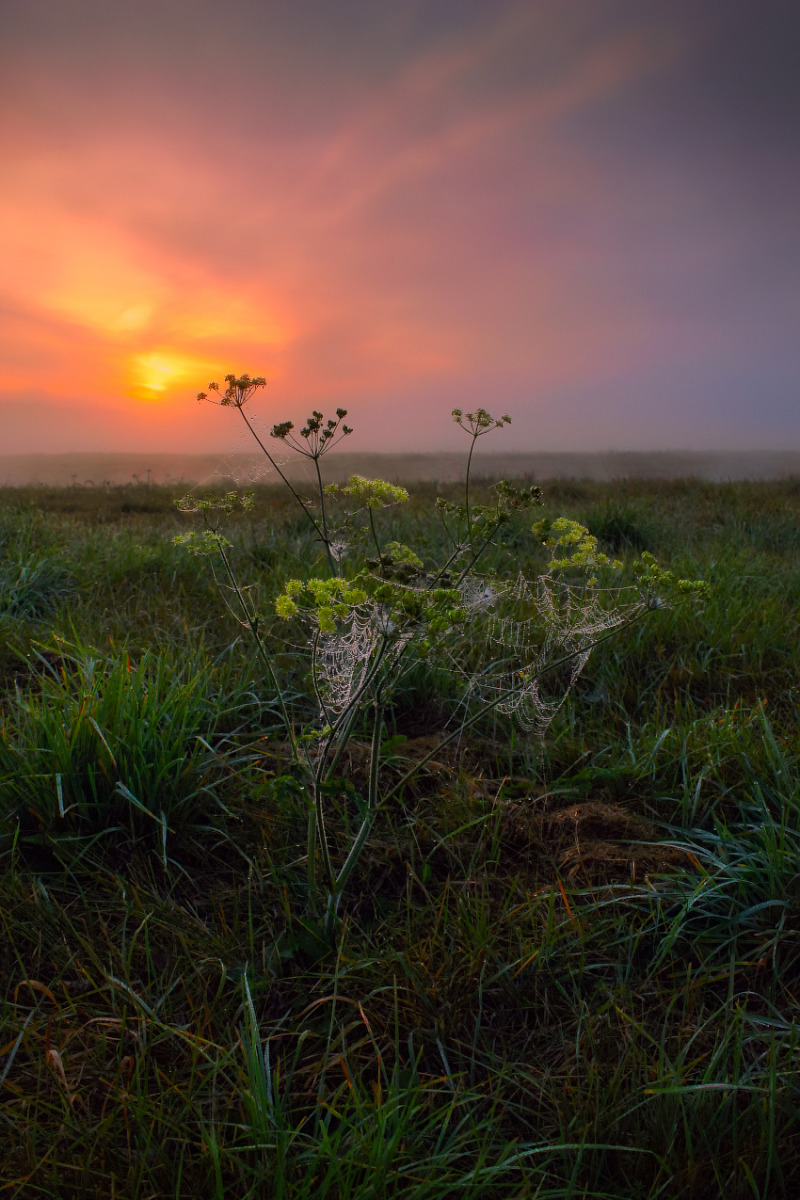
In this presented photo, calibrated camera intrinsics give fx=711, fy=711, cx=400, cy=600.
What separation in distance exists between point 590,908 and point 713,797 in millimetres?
797

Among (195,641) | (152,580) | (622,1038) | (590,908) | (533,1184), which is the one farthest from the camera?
(152,580)

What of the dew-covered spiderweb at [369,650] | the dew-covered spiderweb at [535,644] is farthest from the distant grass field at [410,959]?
the dew-covered spiderweb at [369,650]

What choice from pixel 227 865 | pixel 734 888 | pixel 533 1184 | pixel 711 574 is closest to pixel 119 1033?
pixel 227 865

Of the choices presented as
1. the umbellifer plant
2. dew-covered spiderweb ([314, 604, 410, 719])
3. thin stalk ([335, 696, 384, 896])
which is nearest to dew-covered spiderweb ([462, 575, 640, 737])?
the umbellifer plant

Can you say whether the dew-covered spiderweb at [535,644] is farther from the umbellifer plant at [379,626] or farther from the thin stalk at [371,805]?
the thin stalk at [371,805]

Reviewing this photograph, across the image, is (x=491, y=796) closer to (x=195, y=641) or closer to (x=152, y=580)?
(x=195, y=641)

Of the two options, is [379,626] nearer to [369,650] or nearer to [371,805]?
[369,650]

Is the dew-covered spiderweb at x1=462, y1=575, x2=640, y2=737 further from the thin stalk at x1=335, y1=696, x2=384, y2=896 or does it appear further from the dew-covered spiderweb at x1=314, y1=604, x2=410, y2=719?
the thin stalk at x1=335, y1=696, x2=384, y2=896

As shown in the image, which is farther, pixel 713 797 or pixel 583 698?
pixel 583 698

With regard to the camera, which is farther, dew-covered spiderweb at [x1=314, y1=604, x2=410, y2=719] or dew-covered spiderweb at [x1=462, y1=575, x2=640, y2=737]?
dew-covered spiderweb at [x1=462, y1=575, x2=640, y2=737]

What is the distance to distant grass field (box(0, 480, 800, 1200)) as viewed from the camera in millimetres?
1433

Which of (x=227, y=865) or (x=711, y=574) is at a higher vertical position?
(x=711, y=574)

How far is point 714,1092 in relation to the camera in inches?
60.0

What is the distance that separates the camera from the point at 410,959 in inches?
72.8
